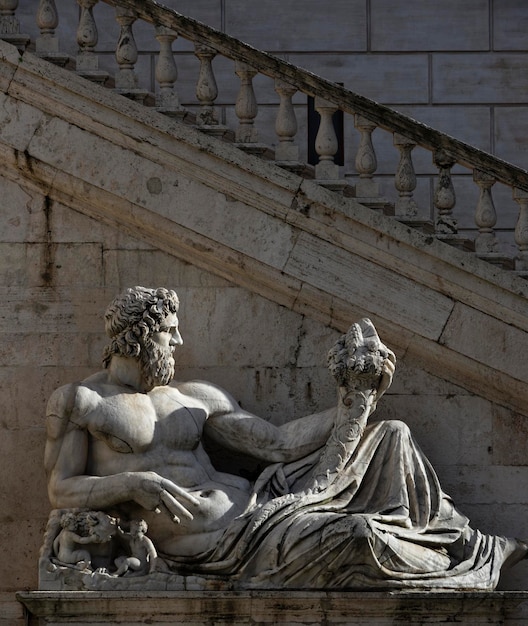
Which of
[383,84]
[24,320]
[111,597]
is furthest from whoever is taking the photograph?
[383,84]

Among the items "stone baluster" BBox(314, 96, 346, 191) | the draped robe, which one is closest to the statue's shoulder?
the draped robe

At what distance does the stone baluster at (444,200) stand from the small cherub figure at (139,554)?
9.12 feet

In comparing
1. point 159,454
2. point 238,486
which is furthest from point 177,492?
point 238,486

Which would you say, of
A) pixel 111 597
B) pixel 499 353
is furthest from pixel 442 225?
pixel 111 597

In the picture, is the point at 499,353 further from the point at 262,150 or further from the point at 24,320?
the point at 24,320

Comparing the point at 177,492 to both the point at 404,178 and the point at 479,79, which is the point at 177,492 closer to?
the point at 404,178

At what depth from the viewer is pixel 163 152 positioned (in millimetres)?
17188

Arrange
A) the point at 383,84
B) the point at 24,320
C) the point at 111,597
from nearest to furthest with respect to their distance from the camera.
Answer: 1. the point at 111,597
2. the point at 24,320
3. the point at 383,84

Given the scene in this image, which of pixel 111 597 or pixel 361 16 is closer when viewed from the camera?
pixel 111 597

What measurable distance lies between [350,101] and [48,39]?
6.62 ft

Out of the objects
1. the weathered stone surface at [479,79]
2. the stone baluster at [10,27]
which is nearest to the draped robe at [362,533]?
the stone baluster at [10,27]

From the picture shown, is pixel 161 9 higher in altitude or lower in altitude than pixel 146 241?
higher

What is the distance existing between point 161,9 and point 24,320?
2.21 meters

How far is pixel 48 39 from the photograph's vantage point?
17453 millimetres
